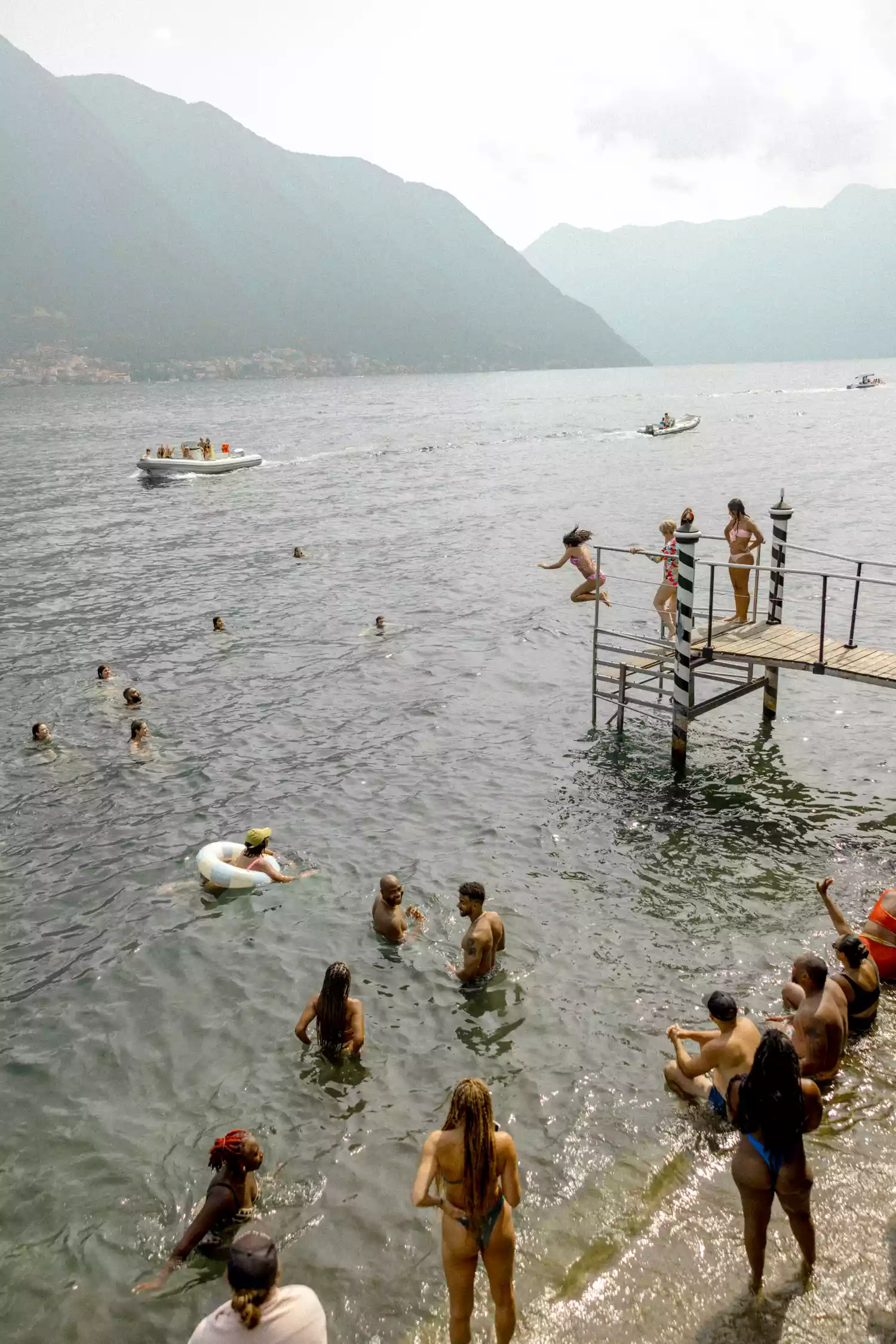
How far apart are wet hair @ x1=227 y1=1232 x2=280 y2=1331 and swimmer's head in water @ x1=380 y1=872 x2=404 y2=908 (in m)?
7.28

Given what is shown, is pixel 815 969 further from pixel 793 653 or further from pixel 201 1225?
pixel 793 653

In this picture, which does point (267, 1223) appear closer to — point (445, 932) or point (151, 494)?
point (445, 932)

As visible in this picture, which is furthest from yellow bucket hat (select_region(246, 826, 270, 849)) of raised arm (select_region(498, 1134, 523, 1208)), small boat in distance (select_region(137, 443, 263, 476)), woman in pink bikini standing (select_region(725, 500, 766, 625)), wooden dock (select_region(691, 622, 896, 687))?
small boat in distance (select_region(137, 443, 263, 476))

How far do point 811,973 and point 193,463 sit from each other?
5922cm

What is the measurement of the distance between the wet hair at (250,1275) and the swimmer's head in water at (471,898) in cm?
625

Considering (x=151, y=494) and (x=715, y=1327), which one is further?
(x=151, y=494)

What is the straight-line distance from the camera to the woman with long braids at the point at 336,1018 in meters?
10.4

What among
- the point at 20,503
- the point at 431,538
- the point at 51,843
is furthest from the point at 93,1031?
the point at 20,503

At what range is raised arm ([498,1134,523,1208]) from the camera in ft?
20.6

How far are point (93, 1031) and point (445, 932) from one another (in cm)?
469

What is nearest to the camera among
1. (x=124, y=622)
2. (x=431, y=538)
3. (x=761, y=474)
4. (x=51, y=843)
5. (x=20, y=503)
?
(x=51, y=843)

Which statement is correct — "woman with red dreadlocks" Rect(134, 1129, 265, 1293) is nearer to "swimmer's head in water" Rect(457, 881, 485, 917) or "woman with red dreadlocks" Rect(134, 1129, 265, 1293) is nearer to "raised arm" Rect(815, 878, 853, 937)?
"swimmer's head in water" Rect(457, 881, 485, 917)

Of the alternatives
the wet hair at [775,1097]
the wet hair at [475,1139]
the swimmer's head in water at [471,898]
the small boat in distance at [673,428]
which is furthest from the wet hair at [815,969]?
the small boat in distance at [673,428]

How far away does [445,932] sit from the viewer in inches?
522
